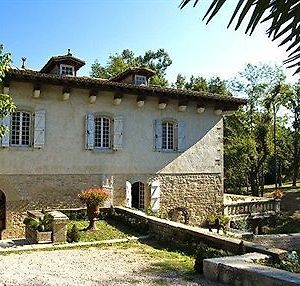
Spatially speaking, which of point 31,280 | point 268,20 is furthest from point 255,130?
point 268,20

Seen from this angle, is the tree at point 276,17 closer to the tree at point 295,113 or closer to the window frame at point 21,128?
the window frame at point 21,128

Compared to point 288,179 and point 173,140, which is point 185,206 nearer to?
point 173,140

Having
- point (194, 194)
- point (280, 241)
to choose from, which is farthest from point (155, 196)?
point (280, 241)

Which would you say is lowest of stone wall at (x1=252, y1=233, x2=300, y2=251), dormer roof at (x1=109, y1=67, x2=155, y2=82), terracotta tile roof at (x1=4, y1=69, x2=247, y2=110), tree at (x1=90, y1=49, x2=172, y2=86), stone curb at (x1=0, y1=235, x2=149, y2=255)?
stone wall at (x1=252, y1=233, x2=300, y2=251)

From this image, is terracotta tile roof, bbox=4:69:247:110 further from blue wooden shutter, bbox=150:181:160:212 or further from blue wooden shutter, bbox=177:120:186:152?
blue wooden shutter, bbox=150:181:160:212

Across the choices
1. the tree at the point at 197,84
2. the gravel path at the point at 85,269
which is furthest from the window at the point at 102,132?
the tree at the point at 197,84

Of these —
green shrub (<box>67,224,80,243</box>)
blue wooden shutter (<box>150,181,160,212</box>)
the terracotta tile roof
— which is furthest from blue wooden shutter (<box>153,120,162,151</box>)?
green shrub (<box>67,224,80,243</box>)

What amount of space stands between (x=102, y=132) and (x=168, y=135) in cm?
311

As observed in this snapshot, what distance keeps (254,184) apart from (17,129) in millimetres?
20904

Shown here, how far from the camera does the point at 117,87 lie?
48.3 feet

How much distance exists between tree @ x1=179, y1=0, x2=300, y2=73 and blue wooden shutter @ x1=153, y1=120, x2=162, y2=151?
50.2 ft

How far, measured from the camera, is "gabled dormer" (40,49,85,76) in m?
14.8

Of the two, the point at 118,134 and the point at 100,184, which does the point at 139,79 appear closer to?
A: the point at 118,134

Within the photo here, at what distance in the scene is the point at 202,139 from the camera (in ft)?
57.2
